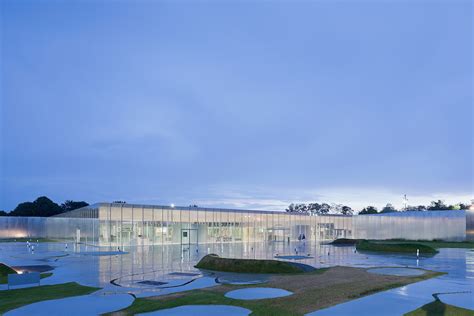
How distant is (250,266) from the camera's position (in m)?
24.6

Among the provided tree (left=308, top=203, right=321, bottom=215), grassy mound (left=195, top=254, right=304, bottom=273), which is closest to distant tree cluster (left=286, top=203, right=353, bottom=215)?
tree (left=308, top=203, right=321, bottom=215)

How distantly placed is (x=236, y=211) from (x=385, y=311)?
188ft

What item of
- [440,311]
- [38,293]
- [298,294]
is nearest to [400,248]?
[298,294]

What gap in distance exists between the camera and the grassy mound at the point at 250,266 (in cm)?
2405

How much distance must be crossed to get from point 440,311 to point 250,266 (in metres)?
12.5

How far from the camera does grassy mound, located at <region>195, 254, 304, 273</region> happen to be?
24.0 metres

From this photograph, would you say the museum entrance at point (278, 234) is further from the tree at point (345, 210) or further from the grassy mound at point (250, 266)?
the tree at point (345, 210)

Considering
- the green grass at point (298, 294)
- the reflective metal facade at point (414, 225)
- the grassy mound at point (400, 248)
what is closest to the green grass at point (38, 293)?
the green grass at point (298, 294)

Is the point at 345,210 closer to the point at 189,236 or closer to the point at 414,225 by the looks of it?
the point at 414,225

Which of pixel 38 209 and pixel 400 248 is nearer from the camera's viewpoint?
pixel 400 248

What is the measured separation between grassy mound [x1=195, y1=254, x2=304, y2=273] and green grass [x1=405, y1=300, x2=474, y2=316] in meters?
10.2

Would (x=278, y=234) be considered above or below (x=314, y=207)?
above

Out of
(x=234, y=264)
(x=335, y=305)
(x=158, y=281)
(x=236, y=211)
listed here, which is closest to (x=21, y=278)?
(x=158, y=281)

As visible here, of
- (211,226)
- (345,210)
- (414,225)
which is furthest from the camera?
(345,210)
